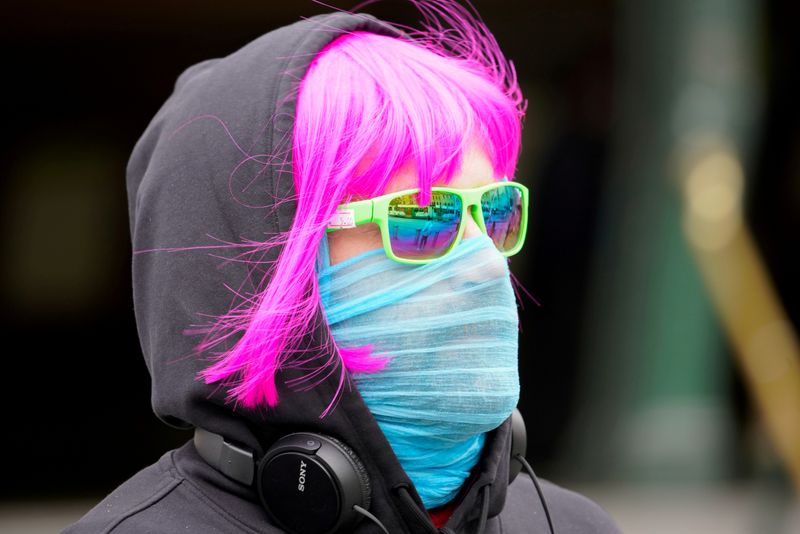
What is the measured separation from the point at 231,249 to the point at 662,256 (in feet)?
14.7

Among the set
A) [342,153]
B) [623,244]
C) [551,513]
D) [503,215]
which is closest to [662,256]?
[623,244]

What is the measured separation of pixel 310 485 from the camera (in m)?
1.52

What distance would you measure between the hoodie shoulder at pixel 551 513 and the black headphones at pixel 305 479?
0.43 m

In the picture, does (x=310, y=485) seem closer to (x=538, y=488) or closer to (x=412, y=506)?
(x=412, y=506)

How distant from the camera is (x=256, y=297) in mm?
1611

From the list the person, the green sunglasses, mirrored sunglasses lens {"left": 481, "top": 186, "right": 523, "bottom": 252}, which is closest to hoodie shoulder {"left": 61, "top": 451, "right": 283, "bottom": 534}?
the person

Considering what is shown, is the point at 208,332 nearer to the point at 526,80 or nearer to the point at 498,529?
the point at 498,529

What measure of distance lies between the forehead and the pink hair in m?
0.01

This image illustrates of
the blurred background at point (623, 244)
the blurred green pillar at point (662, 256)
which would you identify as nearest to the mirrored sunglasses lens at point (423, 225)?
the blurred background at point (623, 244)

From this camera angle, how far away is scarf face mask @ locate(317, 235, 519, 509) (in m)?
1.65

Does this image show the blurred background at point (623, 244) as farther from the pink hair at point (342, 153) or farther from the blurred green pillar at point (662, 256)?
the pink hair at point (342, 153)

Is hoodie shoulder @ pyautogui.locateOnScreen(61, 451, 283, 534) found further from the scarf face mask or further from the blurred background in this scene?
the blurred background

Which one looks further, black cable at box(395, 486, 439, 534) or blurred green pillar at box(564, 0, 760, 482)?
blurred green pillar at box(564, 0, 760, 482)

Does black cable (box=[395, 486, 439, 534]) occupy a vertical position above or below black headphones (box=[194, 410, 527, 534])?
below
